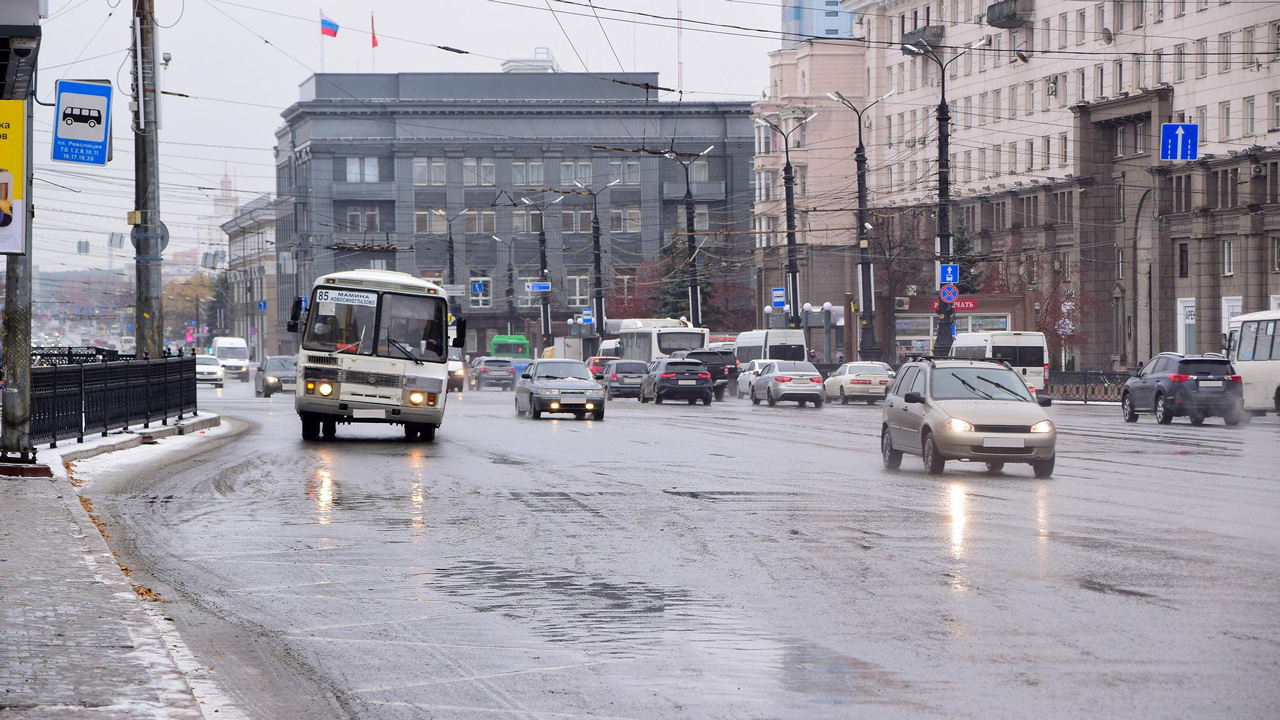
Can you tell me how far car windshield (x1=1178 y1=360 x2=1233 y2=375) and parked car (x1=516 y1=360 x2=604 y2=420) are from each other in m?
13.7

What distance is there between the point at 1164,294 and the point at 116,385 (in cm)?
5757

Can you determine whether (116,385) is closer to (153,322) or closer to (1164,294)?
(153,322)

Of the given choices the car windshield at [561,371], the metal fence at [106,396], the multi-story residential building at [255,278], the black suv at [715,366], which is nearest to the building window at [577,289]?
the multi-story residential building at [255,278]

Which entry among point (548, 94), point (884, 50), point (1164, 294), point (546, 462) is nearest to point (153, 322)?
point (546, 462)

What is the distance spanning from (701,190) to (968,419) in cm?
10834

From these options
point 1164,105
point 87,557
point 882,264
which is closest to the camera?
point 87,557

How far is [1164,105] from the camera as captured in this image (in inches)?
2987

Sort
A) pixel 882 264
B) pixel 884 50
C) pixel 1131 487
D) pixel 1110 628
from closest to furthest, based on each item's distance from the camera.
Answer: pixel 1110 628, pixel 1131 487, pixel 882 264, pixel 884 50

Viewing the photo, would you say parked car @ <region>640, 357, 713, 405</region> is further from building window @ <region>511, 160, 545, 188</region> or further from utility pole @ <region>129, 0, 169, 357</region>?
building window @ <region>511, 160, 545, 188</region>

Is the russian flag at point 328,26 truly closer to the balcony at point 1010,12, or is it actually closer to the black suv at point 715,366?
the black suv at point 715,366

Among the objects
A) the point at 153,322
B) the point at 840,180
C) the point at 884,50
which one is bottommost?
the point at 153,322

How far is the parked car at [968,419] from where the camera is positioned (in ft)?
71.1

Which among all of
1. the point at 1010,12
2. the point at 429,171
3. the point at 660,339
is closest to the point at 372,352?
the point at 660,339

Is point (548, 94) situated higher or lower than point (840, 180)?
higher
